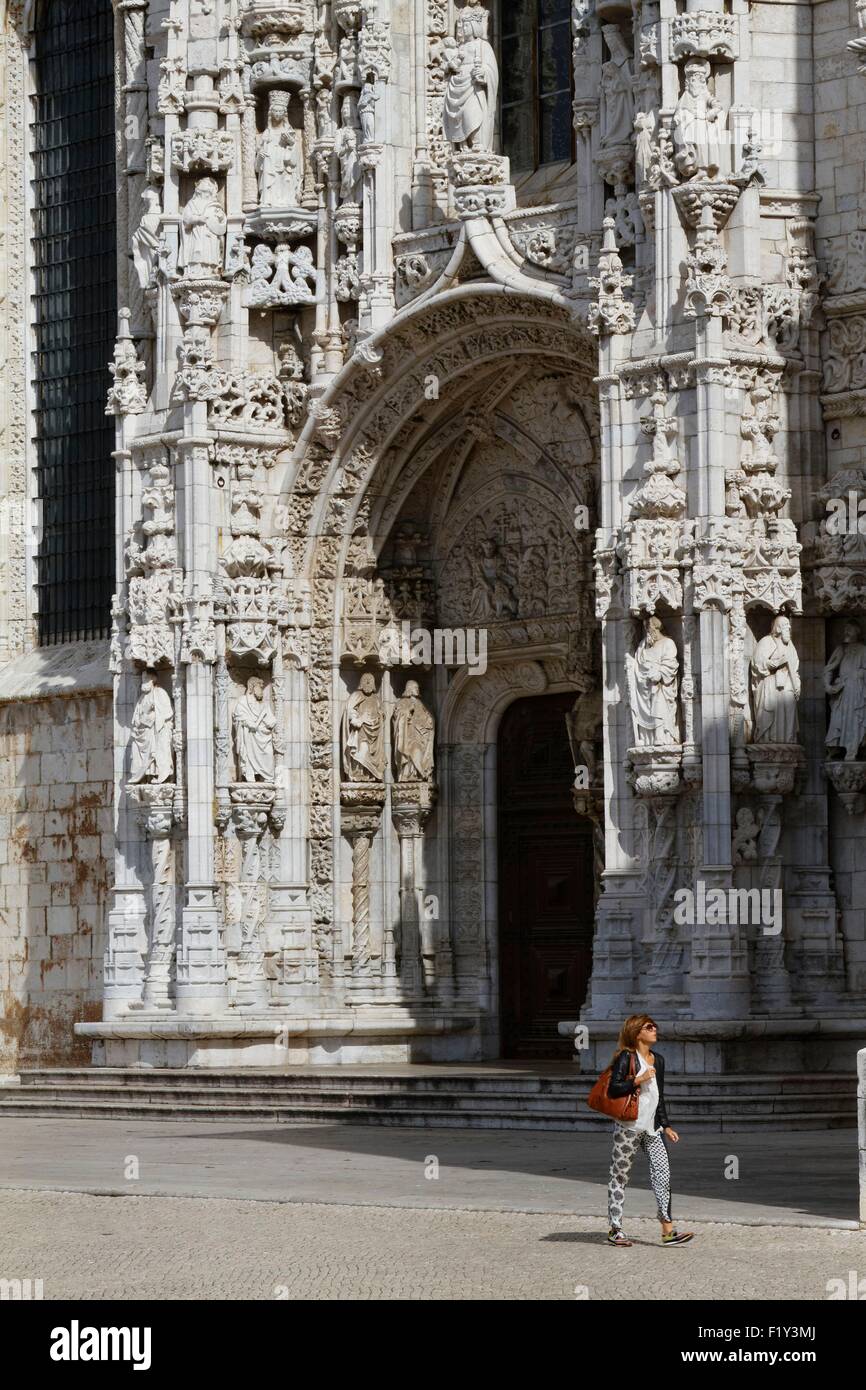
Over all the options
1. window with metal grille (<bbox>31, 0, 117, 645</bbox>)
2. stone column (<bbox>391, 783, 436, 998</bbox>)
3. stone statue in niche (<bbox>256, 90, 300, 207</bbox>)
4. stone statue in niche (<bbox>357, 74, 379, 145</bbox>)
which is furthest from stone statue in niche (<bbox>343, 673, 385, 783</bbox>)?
stone statue in niche (<bbox>357, 74, 379, 145</bbox>)

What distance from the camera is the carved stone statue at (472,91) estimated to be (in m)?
31.9

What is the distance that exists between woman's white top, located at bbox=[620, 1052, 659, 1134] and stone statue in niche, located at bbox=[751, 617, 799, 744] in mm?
10256

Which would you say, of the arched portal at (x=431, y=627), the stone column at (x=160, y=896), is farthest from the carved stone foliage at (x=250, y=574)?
the stone column at (x=160, y=896)

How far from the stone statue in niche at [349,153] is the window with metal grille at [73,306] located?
17.8 ft

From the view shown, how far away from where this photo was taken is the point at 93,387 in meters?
38.3

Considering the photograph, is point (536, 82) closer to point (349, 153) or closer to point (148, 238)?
point (349, 153)

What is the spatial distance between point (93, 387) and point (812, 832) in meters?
13.3

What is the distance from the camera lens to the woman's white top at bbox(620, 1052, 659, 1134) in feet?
60.2

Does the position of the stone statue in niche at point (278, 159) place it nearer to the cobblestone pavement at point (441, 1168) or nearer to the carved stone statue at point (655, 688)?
the carved stone statue at point (655, 688)

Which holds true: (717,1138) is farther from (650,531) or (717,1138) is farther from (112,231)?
(112,231)

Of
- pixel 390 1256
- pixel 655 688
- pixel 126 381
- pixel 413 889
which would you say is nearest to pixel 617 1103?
pixel 390 1256

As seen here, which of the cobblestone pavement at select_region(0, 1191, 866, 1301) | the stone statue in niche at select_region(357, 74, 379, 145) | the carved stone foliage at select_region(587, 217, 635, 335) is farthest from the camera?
the stone statue in niche at select_region(357, 74, 379, 145)

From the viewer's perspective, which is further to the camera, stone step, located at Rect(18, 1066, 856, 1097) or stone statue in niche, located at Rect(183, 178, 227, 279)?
stone statue in niche, located at Rect(183, 178, 227, 279)

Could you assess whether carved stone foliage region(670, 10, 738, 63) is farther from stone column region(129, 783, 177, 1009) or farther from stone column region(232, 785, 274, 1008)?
stone column region(129, 783, 177, 1009)
